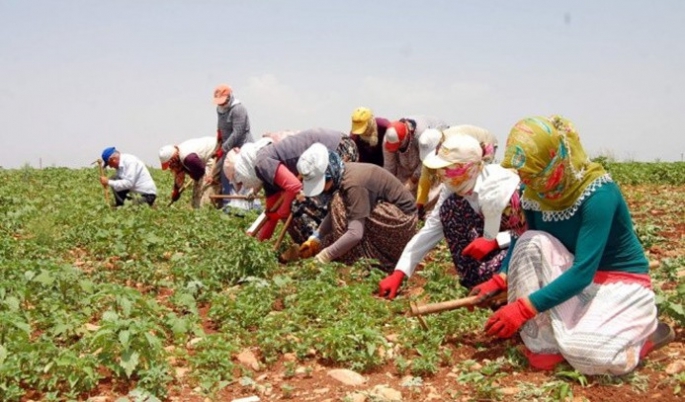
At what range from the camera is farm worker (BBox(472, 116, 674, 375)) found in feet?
10.9

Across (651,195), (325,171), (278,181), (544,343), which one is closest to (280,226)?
(278,181)

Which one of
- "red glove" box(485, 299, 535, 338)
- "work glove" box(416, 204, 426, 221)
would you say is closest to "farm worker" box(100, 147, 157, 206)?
"work glove" box(416, 204, 426, 221)

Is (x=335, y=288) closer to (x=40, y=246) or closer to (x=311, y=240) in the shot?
(x=311, y=240)

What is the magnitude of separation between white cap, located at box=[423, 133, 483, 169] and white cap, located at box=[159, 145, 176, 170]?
212 inches

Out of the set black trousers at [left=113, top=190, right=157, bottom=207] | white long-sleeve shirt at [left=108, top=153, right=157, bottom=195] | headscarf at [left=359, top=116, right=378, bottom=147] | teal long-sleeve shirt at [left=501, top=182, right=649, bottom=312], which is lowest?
black trousers at [left=113, top=190, right=157, bottom=207]

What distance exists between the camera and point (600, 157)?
1438 centimetres

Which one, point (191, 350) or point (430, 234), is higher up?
point (430, 234)

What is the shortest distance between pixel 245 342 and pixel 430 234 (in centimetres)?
131

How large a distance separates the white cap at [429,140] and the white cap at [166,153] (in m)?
3.39

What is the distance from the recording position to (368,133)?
764 cm

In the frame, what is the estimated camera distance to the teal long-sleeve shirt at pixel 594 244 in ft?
10.9

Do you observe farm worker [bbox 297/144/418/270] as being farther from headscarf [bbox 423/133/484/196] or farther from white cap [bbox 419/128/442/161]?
white cap [bbox 419/128/442/161]

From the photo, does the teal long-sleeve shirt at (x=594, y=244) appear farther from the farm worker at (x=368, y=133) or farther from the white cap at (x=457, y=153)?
the farm worker at (x=368, y=133)

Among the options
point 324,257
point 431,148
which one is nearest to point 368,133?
point 431,148
